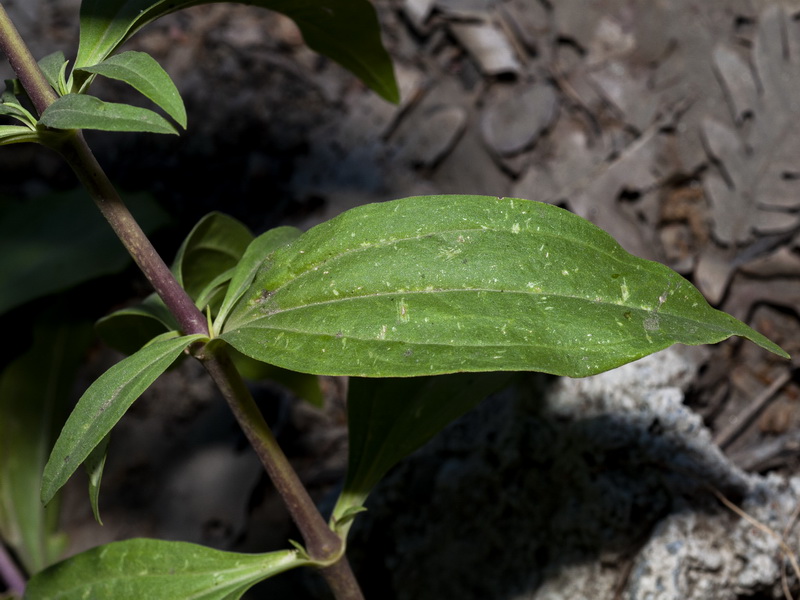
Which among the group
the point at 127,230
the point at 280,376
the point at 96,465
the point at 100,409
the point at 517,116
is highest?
the point at 127,230

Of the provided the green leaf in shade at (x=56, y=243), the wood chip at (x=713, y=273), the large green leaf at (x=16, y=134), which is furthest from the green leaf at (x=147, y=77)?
the wood chip at (x=713, y=273)

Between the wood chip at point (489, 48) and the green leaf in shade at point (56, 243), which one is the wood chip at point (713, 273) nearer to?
the wood chip at point (489, 48)

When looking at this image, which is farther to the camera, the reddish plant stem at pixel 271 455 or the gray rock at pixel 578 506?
the gray rock at pixel 578 506

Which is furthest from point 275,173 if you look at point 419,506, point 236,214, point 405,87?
point 419,506

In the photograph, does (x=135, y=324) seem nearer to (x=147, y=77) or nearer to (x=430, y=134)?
(x=147, y=77)

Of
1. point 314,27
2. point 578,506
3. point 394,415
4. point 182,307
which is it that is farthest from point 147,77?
point 578,506

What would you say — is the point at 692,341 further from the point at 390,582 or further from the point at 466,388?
the point at 390,582
